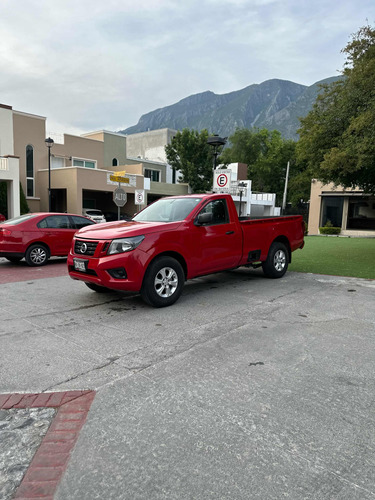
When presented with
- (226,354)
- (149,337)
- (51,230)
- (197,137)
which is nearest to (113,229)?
(149,337)

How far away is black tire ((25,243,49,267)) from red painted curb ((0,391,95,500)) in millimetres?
8284

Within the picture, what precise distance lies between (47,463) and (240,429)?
4.38ft

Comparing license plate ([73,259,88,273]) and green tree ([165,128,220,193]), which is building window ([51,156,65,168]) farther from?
license plate ([73,259,88,273])

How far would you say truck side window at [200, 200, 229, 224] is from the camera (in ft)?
23.6

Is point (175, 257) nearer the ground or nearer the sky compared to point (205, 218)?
nearer the ground

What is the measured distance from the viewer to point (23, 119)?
91.1ft

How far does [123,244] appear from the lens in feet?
19.3

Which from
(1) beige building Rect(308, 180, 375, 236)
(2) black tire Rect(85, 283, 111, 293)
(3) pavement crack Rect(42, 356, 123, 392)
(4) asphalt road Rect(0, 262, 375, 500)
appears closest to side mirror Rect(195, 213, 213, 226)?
(4) asphalt road Rect(0, 262, 375, 500)

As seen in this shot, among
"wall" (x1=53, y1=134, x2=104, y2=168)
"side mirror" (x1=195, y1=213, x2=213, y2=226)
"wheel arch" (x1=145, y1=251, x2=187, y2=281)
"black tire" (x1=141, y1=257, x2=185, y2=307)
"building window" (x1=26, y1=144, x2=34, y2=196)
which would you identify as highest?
"wall" (x1=53, y1=134, x2=104, y2=168)

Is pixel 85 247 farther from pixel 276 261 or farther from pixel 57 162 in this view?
pixel 57 162

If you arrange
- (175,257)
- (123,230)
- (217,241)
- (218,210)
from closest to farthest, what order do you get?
(123,230) → (175,257) → (217,241) → (218,210)

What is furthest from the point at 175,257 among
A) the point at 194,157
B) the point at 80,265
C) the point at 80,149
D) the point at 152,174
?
the point at 152,174

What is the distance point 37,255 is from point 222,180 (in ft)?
22.1

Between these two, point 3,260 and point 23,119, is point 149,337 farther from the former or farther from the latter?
point 23,119
